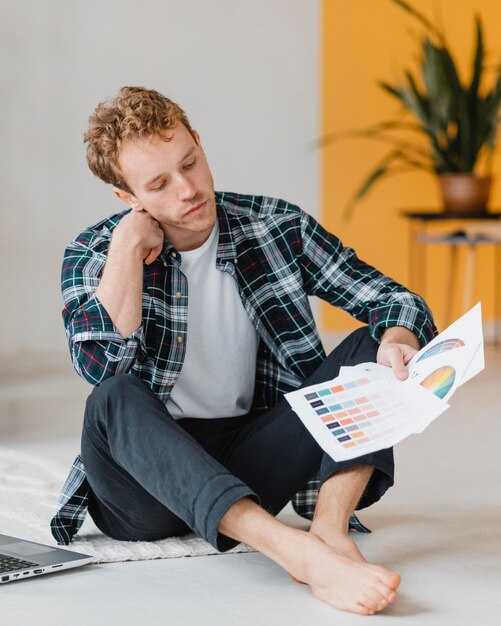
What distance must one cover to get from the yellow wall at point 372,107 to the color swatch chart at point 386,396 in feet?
11.2

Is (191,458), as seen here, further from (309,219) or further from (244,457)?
(309,219)

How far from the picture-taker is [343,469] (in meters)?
1.65

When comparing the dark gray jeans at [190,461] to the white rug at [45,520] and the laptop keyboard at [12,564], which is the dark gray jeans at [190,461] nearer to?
the white rug at [45,520]

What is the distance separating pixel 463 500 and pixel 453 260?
267 cm

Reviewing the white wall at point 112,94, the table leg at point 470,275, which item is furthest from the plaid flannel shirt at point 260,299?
the table leg at point 470,275

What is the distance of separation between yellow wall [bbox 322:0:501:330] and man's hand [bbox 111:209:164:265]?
3.29 m

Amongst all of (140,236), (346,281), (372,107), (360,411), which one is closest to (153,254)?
(140,236)

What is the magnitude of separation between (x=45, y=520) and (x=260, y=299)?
62 centimetres

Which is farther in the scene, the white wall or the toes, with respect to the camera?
the white wall

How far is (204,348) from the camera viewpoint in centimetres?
179

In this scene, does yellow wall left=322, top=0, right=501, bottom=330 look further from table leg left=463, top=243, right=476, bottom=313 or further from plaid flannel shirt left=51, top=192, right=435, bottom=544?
plaid flannel shirt left=51, top=192, right=435, bottom=544

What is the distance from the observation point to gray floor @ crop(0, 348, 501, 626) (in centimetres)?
150

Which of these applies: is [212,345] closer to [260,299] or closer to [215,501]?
[260,299]

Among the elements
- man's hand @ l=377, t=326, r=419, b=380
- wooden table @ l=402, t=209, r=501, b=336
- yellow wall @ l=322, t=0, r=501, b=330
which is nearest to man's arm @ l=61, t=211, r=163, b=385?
man's hand @ l=377, t=326, r=419, b=380
